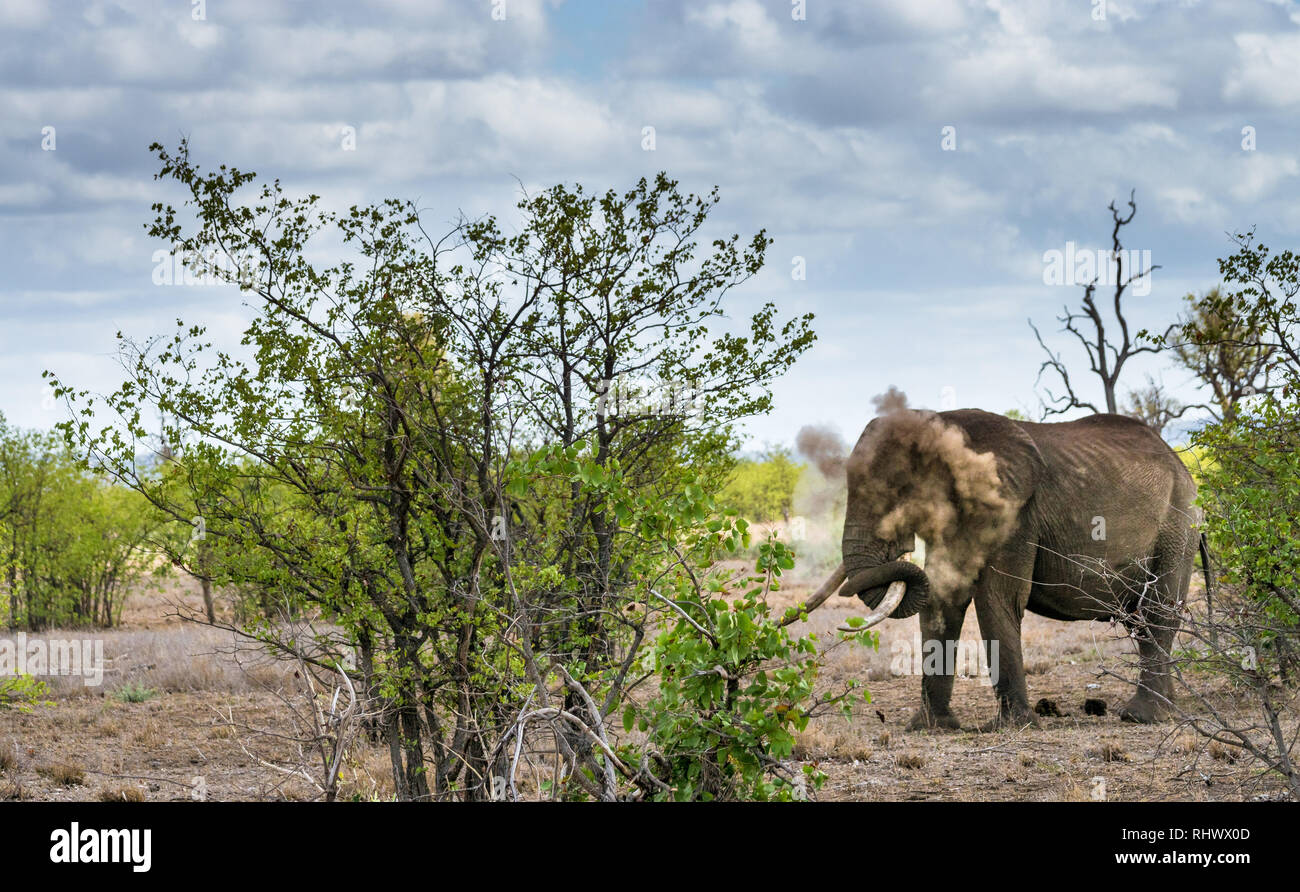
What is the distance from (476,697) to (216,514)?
7.12 feet

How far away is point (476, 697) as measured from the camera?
27.5 feet

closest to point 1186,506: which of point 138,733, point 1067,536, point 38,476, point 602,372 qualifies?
point 1067,536

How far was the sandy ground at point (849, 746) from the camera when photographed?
948 centimetres

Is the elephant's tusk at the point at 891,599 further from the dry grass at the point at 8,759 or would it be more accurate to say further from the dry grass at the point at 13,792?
the dry grass at the point at 8,759

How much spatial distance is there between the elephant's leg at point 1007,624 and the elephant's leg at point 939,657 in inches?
9.1

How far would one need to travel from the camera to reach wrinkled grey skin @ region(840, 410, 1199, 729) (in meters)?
12.1

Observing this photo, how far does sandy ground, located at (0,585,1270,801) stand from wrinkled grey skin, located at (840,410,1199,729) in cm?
52

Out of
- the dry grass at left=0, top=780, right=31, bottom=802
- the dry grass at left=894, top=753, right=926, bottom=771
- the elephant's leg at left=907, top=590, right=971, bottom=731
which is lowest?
the dry grass at left=0, top=780, right=31, bottom=802

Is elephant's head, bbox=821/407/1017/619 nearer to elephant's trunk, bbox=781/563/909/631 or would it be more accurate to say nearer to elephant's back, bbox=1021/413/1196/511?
elephant's trunk, bbox=781/563/909/631

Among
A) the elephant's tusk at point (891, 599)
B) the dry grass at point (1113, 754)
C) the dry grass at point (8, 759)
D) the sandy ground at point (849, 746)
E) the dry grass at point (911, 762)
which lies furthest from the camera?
the dry grass at point (8, 759)

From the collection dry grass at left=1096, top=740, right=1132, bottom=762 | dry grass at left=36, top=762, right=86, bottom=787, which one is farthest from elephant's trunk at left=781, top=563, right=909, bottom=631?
dry grass at left=36, top=762, right=86, bottom=787

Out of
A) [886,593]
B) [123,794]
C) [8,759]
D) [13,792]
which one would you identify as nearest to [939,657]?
[886,593]

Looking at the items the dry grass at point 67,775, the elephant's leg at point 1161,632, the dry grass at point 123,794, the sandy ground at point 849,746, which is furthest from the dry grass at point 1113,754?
the dry grass at point 67,775

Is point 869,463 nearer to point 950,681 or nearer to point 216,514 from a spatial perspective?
point 950,681
